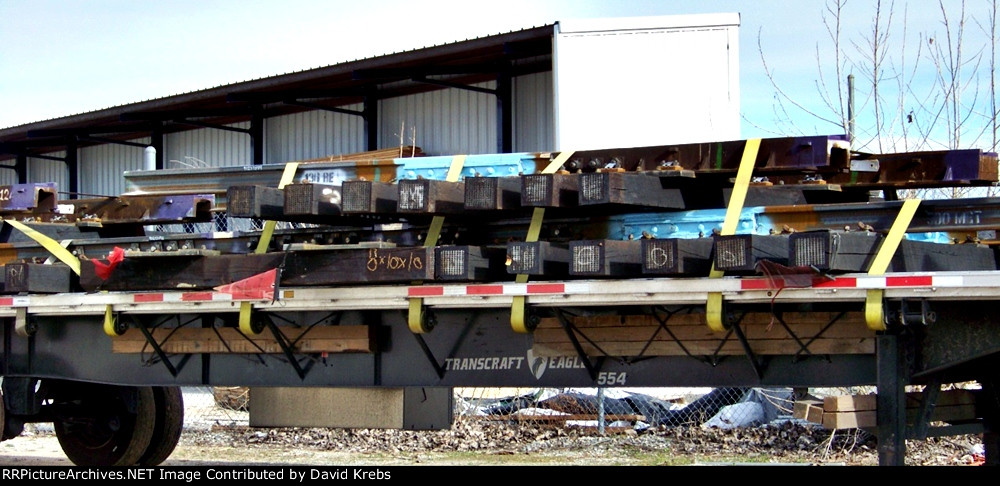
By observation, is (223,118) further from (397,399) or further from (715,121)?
(397,399)

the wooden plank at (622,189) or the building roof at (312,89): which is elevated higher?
the building roof at (312,89)

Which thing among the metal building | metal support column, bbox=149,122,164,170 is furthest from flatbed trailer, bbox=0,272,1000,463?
metal support column, bbox=149,122,164,170

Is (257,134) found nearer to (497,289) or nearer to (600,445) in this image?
(600,445)

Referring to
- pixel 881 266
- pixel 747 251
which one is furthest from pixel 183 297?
pixel 881 266

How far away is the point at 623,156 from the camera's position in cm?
775

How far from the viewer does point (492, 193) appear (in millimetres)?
7266

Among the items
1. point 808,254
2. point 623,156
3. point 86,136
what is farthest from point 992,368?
point 86,136

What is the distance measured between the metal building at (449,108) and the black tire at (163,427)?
2179 mm

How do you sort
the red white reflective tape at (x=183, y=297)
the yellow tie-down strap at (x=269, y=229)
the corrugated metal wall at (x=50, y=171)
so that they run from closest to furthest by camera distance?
the red white reflective tape at (x=183, y=297)
the yellow tie-down strap at (x=269, y=229)
the corrugated metal wall at (x=50, y=171)

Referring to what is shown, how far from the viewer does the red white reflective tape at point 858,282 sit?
626 cm

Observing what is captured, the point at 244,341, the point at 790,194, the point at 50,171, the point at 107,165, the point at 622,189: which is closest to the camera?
the point at 622,189

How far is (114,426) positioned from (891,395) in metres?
7.37

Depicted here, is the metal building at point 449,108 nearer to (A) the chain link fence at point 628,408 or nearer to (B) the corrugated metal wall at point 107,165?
(B) the corrugated metal wall at point 107,165

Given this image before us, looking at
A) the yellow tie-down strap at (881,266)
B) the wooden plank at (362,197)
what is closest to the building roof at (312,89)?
the wooden plank at (362,197)
